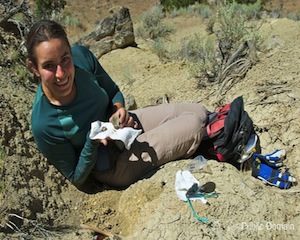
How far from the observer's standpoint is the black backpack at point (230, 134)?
11.8 ft

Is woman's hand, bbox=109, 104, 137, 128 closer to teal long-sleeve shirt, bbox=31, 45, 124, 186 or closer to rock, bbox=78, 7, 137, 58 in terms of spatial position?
teal long-sleeve shirt, bbox=31, 45, 124, 186

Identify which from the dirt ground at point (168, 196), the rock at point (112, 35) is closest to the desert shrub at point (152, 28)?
the rock at point (112, 35)

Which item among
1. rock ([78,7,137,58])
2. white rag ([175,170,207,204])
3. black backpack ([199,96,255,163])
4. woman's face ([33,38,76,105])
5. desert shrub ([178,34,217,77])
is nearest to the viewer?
woman's face ([33,38,76,105])

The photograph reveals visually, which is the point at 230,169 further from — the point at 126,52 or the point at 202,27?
the point at 202,27

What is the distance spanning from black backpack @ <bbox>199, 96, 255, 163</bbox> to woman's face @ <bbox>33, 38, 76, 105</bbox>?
1.15 m

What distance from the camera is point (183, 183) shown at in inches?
124

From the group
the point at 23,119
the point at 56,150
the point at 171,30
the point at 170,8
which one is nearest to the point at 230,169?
the point at 56,150

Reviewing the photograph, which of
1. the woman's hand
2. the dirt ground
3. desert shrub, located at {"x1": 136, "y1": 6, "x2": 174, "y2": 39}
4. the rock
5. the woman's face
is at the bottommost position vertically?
desert shrub, located at {"x1": 136, "y1": 6, "x2": 174, "y2": 39}

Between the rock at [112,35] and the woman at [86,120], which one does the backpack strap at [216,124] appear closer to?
the woman at [86,120]

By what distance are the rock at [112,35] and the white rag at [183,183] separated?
471 cm

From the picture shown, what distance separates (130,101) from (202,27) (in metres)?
5.22

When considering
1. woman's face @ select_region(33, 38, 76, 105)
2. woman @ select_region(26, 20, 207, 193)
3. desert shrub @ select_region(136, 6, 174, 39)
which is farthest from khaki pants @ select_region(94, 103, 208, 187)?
desert shrub @ select_region(136, 6, 174, 39)

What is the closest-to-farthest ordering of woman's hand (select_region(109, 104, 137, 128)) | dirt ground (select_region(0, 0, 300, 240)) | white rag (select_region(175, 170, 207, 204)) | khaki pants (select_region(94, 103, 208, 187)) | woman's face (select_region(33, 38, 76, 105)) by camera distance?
1. woman's face (select_region(33, 38, 76, 105))
2. dirt ground (select_region(0, 0, 300, 240))
3. white rag (select_region(175, 170, 207, 204))
4. woman's hand (select_region(109, 104, 137, 128))
5. khaki pants (select_region(94, 103, 208, 187))

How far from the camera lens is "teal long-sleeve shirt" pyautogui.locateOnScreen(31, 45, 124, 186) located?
3016 mm
